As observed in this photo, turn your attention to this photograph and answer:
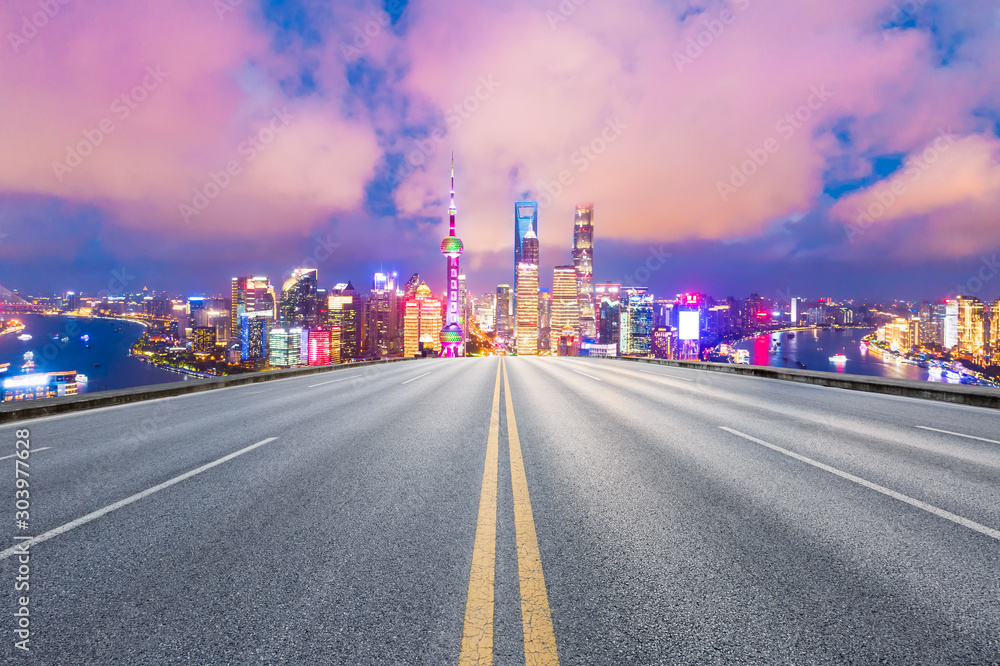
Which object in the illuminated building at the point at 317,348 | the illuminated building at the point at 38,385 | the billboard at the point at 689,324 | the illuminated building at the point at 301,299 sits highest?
the illuminated building at the point at 301,299

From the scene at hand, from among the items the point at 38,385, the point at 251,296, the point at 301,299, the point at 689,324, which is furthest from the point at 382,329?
the point at 689,324

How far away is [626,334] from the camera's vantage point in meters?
135

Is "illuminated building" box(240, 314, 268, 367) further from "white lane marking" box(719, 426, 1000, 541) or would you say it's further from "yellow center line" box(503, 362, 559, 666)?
"white lane marking" box(719, 426, 1000, 541)

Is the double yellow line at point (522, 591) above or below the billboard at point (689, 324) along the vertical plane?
below

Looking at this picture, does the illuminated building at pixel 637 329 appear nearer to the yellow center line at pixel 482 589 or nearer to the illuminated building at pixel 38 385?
the illuminated building at pixel 38 385

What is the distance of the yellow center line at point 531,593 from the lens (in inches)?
77.4

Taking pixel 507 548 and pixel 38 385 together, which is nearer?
pixel 507 548

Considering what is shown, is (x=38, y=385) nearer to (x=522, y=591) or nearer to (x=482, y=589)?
(x=482, y=589)

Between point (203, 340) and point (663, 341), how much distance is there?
4933 inches

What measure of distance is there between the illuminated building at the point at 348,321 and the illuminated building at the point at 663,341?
8853 cm

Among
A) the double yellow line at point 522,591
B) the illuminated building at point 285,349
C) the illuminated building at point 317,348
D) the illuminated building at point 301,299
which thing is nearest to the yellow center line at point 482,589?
the double yellow line at point 522,591

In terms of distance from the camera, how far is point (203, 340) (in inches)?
3839

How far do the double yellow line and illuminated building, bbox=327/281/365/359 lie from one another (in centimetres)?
11719

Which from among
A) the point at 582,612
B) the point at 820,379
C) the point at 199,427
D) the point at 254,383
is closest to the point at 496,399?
the point at 199,427
